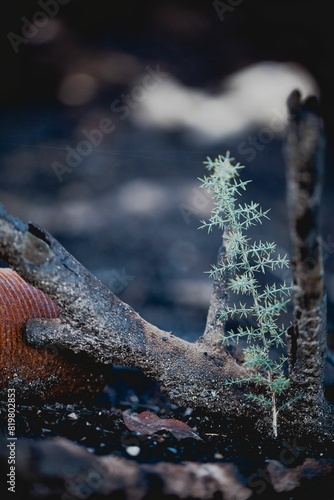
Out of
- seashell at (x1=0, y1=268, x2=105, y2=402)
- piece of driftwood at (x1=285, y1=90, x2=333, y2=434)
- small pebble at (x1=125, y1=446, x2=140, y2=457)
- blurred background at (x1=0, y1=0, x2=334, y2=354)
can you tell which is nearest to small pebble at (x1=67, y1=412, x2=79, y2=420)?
seashell at (x1=0, y1=268, x2=105, y2=402)

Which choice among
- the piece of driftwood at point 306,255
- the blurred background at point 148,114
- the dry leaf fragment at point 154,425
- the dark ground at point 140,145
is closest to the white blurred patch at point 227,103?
the blurred background at point 148,114

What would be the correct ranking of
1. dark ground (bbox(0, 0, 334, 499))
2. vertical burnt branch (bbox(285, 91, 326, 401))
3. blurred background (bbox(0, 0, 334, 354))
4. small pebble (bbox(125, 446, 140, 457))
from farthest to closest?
blurred background (bbox(0, 0, 334, 354)), dark ground (bbox(0, 0, 334, 499)), small pebble (bbox(125, 446, 140, 457)), vertical burnt branch (bbox(285, 91, 326, 401))

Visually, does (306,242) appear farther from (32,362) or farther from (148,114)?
(148,114)

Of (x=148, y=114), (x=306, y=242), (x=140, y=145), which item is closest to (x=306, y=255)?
(x=306, y=242)

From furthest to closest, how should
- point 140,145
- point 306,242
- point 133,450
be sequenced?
point 140,145
point 133,450
point 306,242

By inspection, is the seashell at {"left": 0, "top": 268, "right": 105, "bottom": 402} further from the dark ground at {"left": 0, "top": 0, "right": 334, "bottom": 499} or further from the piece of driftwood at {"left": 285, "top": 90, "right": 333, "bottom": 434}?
the piece of driftwood at {"left": 285, "top": 90, "right": 333, "bottom": 434}

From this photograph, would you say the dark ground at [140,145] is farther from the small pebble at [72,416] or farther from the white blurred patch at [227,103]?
the small pebble at [72,416]

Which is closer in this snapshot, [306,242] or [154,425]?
[306,242]
